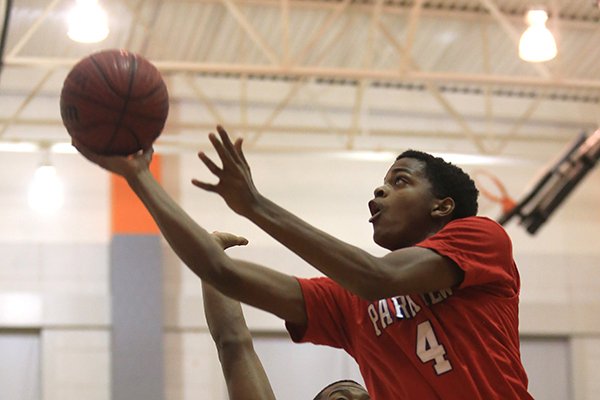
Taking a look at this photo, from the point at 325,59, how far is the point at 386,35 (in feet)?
6.09

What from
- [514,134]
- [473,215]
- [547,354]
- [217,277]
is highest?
[514,134]

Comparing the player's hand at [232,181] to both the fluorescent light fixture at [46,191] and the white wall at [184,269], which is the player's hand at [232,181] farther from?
the white wall at [184,269]

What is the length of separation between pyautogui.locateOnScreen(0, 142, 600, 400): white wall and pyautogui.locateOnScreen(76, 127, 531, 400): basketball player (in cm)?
1005

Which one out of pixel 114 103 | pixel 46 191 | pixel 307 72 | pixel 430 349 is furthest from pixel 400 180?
pixel 46 191

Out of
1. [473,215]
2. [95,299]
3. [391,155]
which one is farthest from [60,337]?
[473,215]

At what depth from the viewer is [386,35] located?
12898 millimetres

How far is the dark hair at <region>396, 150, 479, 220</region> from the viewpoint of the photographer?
12.1 ft

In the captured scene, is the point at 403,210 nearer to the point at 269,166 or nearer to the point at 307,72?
the point at 307,72

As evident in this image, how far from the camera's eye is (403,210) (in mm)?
3596

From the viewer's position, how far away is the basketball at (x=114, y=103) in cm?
337

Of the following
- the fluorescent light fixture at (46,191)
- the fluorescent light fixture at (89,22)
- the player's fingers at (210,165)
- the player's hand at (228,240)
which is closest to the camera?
the player's fingers at (210,165)

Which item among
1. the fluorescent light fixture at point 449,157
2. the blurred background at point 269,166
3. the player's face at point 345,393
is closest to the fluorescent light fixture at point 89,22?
the blurred background at point 269,166

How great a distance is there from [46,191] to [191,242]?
1046 cm

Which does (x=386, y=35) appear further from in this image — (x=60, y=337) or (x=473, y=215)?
(x=473, y=215)
